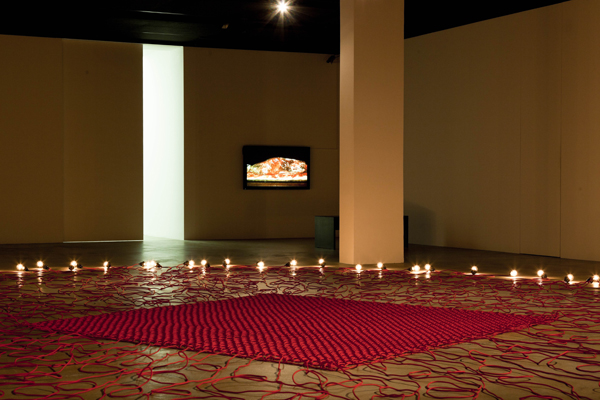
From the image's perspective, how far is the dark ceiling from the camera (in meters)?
8.98

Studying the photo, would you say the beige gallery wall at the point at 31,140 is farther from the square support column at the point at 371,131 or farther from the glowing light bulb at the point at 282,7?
the square support column at the point at 371,131

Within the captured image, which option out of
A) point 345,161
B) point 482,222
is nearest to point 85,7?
point 345,161

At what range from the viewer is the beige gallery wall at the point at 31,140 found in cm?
999

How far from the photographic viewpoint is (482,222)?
29.0 feet

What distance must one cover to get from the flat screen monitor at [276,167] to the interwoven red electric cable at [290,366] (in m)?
6.59

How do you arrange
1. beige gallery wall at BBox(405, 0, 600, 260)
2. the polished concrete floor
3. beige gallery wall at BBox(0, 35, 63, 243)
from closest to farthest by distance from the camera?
the polished concrete floor
beige gallery wall at BBox(405, 0, 600, 260)
beige gallery wall at BBox(0, 35, 63, 243)

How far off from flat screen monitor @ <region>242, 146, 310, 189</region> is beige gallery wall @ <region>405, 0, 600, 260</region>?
2.19 metres

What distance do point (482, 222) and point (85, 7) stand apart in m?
6.75

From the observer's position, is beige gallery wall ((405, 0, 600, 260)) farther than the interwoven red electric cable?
Yes

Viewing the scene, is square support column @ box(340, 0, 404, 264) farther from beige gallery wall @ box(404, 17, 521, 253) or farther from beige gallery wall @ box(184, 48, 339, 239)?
beige gallery wall @ box(184, 48, 339, 239)

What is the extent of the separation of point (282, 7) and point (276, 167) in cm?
317

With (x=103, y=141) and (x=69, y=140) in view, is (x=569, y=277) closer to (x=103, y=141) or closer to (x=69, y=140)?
(x=103, y=141)

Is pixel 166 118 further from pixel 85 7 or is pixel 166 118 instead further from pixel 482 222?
pixel 482 222

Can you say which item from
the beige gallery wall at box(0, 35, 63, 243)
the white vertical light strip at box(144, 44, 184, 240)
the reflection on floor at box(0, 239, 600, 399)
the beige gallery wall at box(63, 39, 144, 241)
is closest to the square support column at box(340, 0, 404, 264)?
the reflection on floor at box(0, 239, 600, 399)
